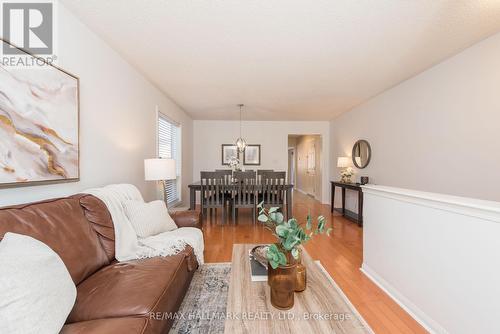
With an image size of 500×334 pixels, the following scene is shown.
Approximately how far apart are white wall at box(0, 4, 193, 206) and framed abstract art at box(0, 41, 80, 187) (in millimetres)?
107

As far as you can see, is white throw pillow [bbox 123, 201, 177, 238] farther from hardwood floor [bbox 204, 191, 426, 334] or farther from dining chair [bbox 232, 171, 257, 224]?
dining chair [bbox 232, 171, 257, 224]

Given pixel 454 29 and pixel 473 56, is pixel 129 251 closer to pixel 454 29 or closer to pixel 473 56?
pixel 454 29

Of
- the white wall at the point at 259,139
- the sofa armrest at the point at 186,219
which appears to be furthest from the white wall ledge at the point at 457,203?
the white wall at the point at 259,139

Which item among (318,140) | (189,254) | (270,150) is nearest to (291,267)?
(189,254)

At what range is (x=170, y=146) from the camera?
4.34 metres

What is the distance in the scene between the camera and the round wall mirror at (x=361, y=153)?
161 inches

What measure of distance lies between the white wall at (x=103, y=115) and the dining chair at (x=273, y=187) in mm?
1921

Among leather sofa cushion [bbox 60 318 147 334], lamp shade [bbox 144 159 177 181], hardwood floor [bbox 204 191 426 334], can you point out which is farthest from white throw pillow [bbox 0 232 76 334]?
hardwood floor [bbox 204 191 426 334]

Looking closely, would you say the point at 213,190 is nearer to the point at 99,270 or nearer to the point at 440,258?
the point at 99,270

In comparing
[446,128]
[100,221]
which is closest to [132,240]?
[100,221]

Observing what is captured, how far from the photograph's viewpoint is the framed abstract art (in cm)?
129

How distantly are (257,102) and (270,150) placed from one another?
2.02 meters

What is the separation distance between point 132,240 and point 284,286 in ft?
4.24

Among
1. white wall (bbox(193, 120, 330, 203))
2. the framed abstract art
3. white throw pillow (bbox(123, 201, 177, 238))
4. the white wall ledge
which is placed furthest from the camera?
white wall (bbox(193, 120, 330, 203))
